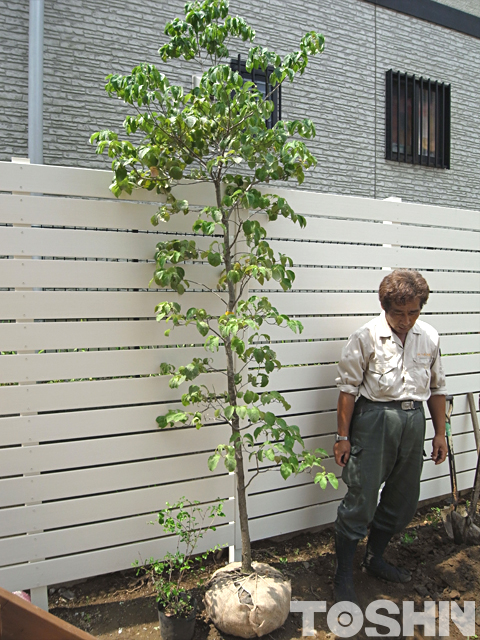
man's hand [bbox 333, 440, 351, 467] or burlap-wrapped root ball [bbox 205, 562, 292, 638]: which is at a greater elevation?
man's hand [bbox 333, 440, 351, 467]

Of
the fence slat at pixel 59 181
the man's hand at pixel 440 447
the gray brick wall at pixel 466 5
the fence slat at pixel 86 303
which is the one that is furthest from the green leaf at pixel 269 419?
the gray brick wall at pixel 466 5

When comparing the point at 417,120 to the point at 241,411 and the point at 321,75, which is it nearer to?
the point at 321,75

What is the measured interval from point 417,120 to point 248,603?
25.0 ft

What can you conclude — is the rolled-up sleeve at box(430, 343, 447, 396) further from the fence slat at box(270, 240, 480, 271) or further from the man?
the fence slat at box(270, 240, 480, 271)

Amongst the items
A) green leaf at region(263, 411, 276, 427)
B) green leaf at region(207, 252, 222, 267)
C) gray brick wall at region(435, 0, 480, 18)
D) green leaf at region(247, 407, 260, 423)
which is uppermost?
gray brick wall at region(435, 0, 480, 18)

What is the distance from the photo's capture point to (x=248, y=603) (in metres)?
2.51

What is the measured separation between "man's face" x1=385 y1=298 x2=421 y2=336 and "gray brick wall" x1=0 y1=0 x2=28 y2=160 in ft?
14.9

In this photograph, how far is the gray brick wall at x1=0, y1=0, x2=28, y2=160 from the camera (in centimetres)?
529

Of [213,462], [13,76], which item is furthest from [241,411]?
[13,76]

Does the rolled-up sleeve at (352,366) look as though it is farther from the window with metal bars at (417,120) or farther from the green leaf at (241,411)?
the window with metal bars at (417,120)

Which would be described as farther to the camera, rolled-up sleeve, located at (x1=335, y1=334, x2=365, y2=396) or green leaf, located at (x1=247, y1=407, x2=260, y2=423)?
rolled-up sleeve, located at (x1=335, y1=334, x2=365, y2=396)

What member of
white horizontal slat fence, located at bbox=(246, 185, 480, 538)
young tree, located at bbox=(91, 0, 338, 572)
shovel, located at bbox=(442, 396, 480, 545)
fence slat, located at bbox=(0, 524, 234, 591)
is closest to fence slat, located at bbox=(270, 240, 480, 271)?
white horizontal slat fence, located at bbox=(246, 185, 480, 538)

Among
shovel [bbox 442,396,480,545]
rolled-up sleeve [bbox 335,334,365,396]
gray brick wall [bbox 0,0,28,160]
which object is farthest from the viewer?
gray brick wall [bbox 0,0,28,160]

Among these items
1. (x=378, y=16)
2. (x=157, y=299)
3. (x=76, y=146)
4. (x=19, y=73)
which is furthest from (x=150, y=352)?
(x=378, y=16)
